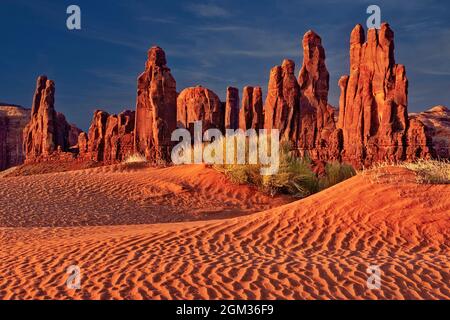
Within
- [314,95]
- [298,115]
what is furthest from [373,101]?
[314,95]

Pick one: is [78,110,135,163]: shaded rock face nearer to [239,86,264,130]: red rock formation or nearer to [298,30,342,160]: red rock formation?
[239,86,264,130]: red rock formation

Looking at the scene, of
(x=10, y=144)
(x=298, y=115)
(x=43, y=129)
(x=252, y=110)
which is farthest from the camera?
(x=10, y=144)

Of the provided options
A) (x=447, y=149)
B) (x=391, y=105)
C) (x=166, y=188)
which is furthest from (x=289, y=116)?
(x=166, y=188)

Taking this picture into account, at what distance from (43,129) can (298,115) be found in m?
43.3

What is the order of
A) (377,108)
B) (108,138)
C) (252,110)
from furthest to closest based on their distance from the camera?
(252,110) → (108,138) → (377,108)

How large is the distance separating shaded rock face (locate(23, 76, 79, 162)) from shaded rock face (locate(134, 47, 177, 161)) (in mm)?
31492

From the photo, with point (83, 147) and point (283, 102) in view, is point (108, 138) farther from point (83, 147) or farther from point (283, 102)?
point (283, 102)

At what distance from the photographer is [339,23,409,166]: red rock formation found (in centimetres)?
5719

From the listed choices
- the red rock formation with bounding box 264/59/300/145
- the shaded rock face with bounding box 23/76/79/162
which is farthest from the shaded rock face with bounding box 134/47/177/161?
the shaded rock face with bounding box 23/76/79/162

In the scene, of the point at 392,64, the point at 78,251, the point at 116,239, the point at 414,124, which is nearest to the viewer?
the point at 78,251

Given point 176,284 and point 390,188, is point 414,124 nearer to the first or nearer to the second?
point 390,188

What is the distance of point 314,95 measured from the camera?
7725 centimetres

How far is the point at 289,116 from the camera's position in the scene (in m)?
67.3
